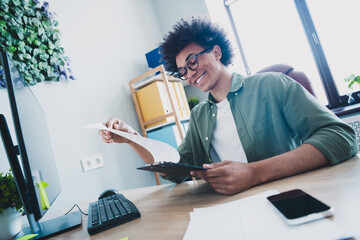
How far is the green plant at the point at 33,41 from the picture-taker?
141 cm

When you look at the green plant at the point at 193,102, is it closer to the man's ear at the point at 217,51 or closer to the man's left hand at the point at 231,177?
the man's ear at the point at 217,51

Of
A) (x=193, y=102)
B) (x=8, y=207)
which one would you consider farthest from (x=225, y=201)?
(x=193, y=102)

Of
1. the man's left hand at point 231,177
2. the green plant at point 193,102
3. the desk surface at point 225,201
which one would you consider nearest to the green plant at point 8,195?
the desk surface at point 225,201

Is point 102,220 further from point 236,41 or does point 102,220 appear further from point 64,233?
point 236,41

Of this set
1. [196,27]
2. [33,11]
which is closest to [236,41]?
[196,27]

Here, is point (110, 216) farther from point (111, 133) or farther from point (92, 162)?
point (92, 162)

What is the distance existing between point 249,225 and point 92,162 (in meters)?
1.55

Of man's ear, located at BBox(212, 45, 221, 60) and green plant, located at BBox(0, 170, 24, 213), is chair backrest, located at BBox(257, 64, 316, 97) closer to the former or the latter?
man's ear, located at BBox(212, 45, 221, 60)

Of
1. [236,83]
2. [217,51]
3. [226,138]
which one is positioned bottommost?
[226,138]

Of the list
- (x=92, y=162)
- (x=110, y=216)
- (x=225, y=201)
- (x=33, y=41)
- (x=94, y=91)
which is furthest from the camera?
A: (x=94, y=91)

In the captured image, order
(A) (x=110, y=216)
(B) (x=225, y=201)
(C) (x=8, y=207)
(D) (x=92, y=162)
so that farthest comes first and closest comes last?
(D) (x=92, y=162)
(C) (x=8, y=207)
(A) (x=110, y=216)
(B) (x=225, y=201)

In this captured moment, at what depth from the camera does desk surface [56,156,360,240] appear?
0.38 meters

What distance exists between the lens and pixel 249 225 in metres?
0.39

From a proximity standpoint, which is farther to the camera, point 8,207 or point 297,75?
point 297,75
